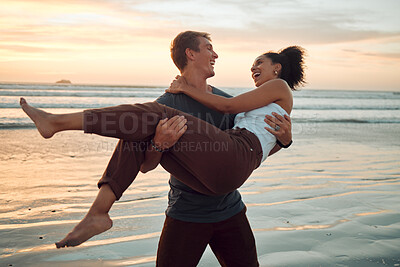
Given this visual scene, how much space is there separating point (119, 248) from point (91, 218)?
1.48 meters

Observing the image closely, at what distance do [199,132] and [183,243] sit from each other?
742 mm

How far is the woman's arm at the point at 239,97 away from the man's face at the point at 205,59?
0.19 meters

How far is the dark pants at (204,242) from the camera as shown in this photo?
2.49 m

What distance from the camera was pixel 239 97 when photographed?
2830mm

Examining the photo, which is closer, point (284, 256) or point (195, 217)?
point (195, 217)

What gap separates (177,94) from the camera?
9.30 feet

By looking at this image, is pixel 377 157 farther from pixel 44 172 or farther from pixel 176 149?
pixel 176 149

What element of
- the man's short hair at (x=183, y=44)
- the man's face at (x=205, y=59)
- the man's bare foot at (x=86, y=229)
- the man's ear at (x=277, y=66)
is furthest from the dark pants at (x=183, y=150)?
the man's ear at (x=277, y=66)

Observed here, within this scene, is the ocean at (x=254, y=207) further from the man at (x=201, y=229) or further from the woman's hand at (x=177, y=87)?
the woman's hand at (x=177, y=87)

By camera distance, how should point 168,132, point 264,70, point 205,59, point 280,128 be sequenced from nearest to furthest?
1. point 168,132
2. point 280,128
3. point 205,59
4. point 264,70

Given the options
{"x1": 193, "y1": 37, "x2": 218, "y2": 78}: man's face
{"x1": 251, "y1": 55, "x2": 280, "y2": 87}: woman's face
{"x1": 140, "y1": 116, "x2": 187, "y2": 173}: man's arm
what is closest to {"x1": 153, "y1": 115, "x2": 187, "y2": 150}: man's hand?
{"x1": 140, "y1": 116, "x2": 187, "y2": 173}: man's arm

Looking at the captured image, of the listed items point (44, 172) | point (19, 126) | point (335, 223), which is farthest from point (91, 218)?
point (19, 126)

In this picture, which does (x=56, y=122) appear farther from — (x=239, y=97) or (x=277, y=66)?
(x=277, y=66)

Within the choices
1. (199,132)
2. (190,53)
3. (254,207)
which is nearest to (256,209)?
(254,207)
